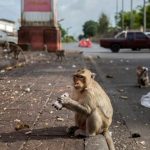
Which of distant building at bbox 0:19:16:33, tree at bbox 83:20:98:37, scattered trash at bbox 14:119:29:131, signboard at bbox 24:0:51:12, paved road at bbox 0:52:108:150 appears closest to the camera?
paved road at bbox 0:52:108:150

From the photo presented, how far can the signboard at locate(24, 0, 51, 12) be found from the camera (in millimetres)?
39594

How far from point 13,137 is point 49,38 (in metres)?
31.6

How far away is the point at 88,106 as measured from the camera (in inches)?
287

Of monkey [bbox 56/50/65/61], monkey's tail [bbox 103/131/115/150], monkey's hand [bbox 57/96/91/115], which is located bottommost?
monkey's tail [bbox 103/131/115/150]

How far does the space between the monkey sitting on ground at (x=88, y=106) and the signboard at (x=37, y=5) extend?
32.3m

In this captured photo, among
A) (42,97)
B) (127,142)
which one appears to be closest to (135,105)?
(42,97)

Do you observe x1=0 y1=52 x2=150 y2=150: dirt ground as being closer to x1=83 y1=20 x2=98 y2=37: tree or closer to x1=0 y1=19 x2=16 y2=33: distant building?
x1=0 y1=19 x2=16 y2=33: distant building

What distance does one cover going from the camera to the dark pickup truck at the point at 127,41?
159 feet

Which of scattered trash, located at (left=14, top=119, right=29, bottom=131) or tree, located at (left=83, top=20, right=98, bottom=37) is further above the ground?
tree, located at (left=83, top=20, right=98, bottom=37)

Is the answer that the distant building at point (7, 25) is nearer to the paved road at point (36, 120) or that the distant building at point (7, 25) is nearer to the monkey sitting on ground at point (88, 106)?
the paved road at point (36, 120)

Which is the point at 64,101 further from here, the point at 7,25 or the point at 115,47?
the point at 7,25

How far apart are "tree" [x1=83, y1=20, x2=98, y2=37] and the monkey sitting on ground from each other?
129 meters

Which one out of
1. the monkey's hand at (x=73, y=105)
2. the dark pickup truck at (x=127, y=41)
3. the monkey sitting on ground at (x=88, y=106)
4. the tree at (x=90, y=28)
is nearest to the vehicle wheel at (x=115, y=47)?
the dark pickup truck at (x=127, y=41)

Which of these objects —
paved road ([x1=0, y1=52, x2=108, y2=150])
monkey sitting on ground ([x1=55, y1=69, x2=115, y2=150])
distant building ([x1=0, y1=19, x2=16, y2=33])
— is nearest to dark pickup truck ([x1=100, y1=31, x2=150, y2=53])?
paved road ([x1=0, y1=52, x2=108, y2=150])
